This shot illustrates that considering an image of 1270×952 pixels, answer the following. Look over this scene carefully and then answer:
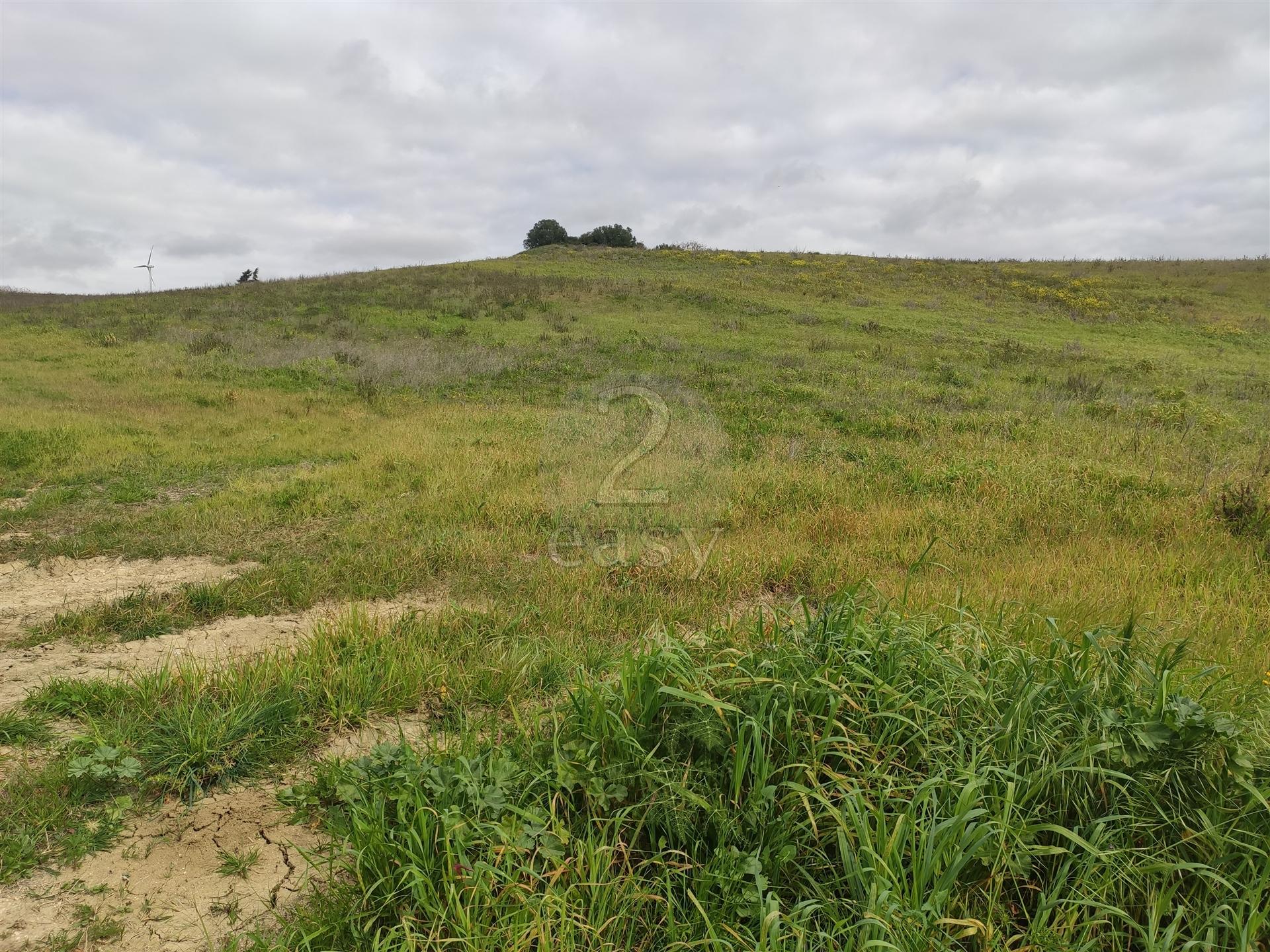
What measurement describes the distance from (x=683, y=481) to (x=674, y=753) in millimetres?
5905

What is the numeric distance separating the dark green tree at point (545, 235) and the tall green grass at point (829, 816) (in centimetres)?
6243

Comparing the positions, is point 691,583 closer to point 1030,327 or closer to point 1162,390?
point 1162,390

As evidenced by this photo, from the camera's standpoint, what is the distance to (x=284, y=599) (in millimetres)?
5211

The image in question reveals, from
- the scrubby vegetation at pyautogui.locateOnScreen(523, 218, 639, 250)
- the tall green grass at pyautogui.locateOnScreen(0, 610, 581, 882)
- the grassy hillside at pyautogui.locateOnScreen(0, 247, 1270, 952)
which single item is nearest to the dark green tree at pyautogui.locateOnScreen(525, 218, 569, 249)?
the scrubby vegetation at pyautogui.locateOnScreen(523, 218, 639, 250)

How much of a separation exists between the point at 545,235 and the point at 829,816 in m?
63.8

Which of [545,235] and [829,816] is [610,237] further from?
[829,816]

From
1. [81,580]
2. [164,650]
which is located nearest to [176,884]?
[164,650]

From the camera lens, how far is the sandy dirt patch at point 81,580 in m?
5.00

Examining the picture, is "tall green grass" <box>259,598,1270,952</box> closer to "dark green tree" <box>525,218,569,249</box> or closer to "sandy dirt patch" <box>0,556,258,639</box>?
"sandy dirt patch" <box>0,556,258,639</box>

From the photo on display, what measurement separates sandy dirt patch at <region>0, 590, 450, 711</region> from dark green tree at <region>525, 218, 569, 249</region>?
198ft

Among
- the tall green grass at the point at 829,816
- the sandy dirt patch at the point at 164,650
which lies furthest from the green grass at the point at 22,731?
the tall green grass at the point at 829,816

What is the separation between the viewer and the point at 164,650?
4363mm

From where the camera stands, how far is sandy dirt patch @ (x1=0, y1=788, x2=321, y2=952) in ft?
7.54

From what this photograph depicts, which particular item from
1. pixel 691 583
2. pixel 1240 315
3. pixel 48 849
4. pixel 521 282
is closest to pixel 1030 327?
pixel 1240 315
